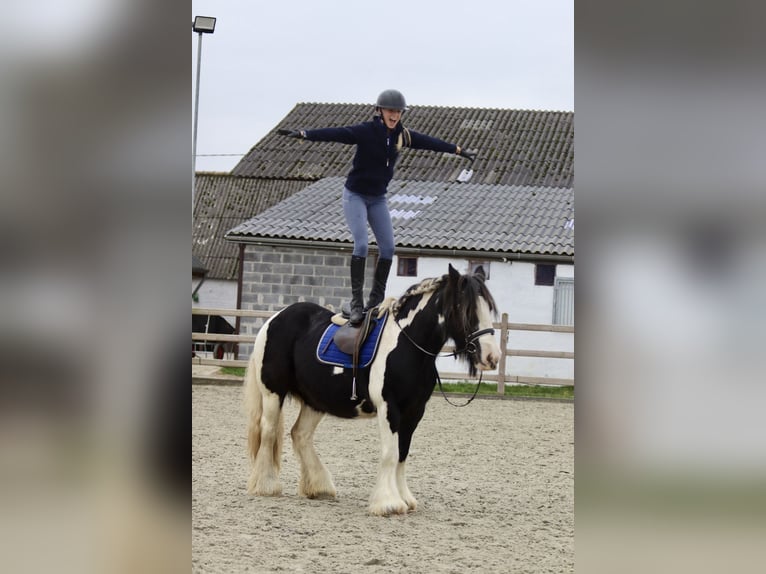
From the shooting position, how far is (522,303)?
579 inches

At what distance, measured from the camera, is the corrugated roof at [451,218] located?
15.1 m

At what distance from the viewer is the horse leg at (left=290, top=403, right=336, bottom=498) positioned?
5.43 metres

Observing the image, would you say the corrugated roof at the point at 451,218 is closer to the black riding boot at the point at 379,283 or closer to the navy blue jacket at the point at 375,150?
the black riding boot at the point at 379,283

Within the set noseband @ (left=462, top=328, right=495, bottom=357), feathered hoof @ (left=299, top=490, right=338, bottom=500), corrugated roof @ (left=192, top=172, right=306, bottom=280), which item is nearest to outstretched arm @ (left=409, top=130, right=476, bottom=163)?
noseband @ (left=462, top=328, right=495, bottom=357)

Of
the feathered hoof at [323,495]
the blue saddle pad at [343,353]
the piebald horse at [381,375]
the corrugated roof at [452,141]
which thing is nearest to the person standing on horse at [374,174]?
the blue saddle pad at [343,353]

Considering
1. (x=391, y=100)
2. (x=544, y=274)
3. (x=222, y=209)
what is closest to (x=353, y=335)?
(x=391, y=100)

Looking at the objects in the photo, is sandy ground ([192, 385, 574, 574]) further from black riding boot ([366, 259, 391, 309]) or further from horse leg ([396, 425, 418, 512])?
black riding boot ([366, 259, 391, 309])

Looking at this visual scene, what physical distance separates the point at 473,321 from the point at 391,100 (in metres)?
1.29

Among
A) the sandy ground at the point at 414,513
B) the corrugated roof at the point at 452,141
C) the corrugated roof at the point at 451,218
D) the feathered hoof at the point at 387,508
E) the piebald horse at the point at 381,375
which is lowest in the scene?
the sandy ground at the point at 414,513

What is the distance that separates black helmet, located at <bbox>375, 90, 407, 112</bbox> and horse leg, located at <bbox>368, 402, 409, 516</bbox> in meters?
1.60

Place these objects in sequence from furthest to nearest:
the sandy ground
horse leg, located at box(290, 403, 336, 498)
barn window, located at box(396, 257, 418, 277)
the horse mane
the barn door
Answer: barn window, located at box(396, 257, 418, 277), the barn door, horse leg, located at box(290, 403, 336, 498), the horse mane, the sandy ground
